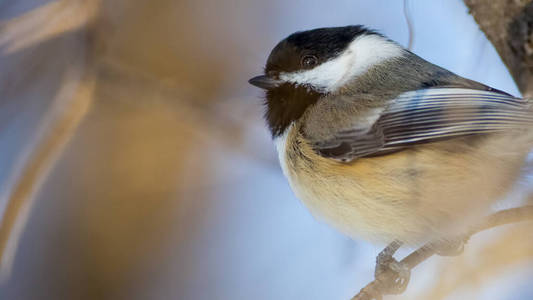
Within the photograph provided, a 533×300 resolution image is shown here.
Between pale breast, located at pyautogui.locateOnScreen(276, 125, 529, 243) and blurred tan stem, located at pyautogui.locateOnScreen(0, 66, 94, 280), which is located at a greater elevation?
blurred tan stem, located at pyautogui.locateOnScreen(0, 66, 94, 280)

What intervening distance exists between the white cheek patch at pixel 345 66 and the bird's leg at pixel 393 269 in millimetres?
627

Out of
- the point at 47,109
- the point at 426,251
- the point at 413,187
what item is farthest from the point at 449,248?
the point at 47,109

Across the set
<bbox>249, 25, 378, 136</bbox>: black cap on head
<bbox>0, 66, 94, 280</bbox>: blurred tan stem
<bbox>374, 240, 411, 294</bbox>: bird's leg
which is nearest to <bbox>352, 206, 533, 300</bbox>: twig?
<bbox>374, 240, 411, 294</bbox>: bird's leg

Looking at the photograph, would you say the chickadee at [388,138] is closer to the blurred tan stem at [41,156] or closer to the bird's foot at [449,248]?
the bird's foot at [449,248]

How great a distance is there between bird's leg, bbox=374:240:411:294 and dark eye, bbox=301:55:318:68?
0.73 m

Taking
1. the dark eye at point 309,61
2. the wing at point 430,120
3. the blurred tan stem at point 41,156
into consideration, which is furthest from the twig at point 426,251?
the blurred tan stem at point 41,156

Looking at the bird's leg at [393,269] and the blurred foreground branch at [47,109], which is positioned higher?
the blurred foreground branch at [47,109]

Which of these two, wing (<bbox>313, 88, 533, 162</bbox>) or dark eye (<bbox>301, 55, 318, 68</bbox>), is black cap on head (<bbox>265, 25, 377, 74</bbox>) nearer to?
dark eye (<bbox>301, 55, 318, 68</bbox>)

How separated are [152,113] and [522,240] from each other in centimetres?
197

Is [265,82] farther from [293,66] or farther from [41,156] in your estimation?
[41,156]

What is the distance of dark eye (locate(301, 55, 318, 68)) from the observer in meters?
2.27

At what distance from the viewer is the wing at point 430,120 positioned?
5.82ft

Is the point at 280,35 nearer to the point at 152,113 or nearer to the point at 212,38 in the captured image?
the point at 212,38

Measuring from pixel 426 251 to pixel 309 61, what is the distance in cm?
83
